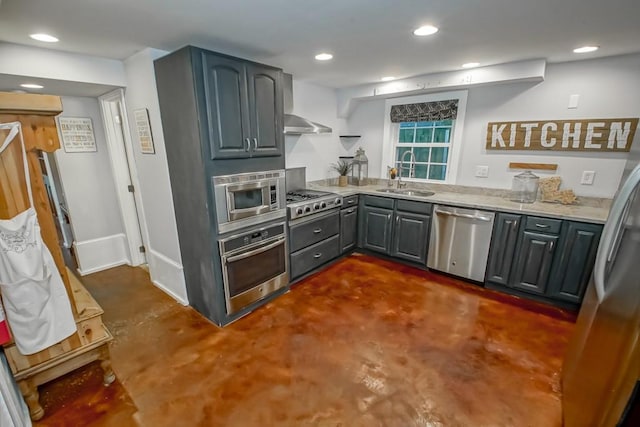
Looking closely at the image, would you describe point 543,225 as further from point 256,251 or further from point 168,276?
point 168,276

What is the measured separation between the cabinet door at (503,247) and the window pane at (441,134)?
1.29 metres

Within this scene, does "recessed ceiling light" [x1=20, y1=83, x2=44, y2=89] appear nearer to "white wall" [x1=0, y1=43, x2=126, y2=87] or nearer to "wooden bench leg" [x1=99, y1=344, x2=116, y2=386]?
"white wall" [x1=0, y1=43, x2=126, y2=87]

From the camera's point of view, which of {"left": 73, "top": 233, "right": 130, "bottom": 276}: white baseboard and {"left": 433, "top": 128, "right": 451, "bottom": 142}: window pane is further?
{"left": 433, "top": 128, "right": 451, "bottom": 142}: window pane

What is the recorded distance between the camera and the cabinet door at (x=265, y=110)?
2309 millimetres

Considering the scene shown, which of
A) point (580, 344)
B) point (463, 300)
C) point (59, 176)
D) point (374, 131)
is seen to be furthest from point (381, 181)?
point (59, 176)

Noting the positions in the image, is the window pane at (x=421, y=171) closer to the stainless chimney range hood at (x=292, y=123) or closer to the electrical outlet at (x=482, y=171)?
the electrical outlet at (x=482, y=171)

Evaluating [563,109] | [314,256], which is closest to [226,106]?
[314,256]

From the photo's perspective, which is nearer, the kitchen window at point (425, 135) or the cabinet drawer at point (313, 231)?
the cabinet drawer at point (313, 231)

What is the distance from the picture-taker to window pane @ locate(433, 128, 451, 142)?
3.60 m

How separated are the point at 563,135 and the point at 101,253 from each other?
17.6 ft

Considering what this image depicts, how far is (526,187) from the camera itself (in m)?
3.06

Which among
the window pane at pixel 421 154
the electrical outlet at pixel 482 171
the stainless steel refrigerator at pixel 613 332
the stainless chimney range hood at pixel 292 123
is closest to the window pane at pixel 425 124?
the window pane at pixel 421 154

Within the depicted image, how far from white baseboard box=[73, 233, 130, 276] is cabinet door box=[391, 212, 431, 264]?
3.46 m

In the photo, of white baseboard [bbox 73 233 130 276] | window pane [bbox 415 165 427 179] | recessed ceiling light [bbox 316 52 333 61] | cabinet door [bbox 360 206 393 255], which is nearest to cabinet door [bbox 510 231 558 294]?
cabinet door [bbox 360 206 393 255]
